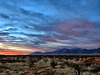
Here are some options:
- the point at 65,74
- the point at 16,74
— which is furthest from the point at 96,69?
the point at 16,74

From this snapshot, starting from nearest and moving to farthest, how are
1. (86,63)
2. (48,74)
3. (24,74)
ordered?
1. (48,74)
2. (24,74)
3. (86,63)

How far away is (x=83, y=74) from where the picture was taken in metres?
13.1

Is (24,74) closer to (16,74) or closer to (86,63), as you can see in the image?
(16,74)

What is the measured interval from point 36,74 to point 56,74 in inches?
90.8

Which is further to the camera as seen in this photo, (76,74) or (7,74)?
(7,74)

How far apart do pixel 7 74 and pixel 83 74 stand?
925 centimetres

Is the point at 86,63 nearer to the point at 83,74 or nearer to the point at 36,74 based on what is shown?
the point at 83,74

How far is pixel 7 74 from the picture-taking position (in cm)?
1452

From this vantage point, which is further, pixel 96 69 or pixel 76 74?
pixel 96 69

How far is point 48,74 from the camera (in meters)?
12.9

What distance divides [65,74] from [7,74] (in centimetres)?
723

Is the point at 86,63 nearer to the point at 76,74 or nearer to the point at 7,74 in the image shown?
the point at 76,74

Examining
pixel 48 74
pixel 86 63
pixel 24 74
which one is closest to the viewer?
pixel 48 74

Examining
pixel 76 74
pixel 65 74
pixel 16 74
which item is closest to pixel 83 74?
pixel 76 74
